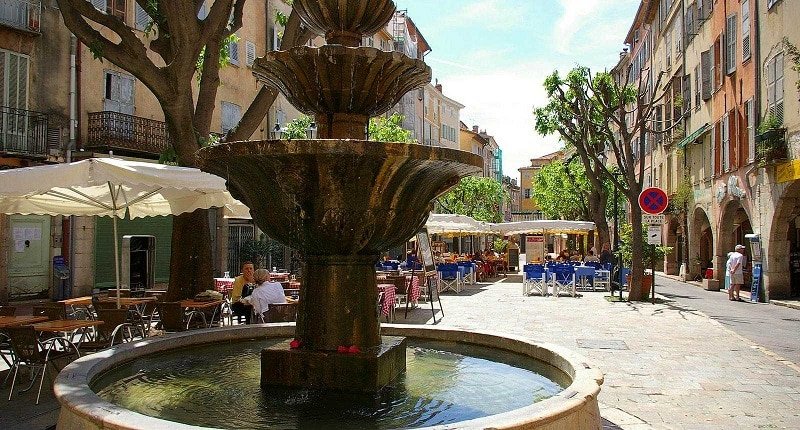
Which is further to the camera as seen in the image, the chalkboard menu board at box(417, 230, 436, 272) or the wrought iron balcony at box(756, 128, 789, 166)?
the wrought iron balcony at box(756, 128, 789, 166)

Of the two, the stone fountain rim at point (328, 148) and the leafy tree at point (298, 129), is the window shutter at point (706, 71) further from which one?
the stone fountain rim at point (328, 148)

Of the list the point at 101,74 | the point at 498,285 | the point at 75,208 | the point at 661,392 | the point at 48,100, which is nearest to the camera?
the point at 661,392

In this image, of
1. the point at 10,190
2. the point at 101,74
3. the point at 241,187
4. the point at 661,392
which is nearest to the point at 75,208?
the point at 10,190

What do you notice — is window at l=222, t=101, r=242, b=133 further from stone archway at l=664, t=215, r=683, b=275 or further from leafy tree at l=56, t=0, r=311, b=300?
stone archway at l=664, t=215, r=683, b=275

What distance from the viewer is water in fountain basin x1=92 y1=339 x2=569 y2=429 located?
15.3ft

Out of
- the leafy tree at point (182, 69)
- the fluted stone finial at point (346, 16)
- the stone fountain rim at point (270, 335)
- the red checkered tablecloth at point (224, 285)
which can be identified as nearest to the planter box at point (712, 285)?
the red checkered tablecloth at point (224, 285)

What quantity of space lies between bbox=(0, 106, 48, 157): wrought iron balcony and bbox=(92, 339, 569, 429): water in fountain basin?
15.2 meters

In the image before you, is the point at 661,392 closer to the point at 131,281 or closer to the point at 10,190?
the point at 10,190

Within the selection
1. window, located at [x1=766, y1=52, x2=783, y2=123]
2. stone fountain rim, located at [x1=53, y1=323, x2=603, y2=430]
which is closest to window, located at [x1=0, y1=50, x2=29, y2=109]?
stone fountain rim, located at [x1=53, y1=323, x2=603, y2=430]

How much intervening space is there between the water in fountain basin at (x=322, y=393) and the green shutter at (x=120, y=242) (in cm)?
1512

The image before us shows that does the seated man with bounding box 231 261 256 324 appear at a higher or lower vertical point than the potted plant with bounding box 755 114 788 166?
lower

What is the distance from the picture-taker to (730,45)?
24141 millimetres

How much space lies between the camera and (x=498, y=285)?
87.1ft

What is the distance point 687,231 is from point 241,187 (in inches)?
1150
